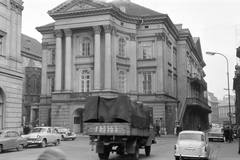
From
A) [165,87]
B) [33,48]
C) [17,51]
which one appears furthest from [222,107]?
[17,51]

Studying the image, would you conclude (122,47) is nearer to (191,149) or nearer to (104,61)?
(104,61)

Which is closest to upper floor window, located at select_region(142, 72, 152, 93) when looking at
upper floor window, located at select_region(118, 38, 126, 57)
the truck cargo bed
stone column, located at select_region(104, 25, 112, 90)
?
upper floor window, located at select_region(118, 38, 126, 57)

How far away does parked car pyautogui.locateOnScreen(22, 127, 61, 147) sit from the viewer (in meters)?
26.6

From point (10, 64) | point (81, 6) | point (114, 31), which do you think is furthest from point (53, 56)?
point (10, 64)

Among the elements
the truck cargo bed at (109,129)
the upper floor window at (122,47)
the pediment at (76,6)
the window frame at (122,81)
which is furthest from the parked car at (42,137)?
the pediment at (76,6)

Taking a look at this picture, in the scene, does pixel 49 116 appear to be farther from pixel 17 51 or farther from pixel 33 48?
pixel 33 48

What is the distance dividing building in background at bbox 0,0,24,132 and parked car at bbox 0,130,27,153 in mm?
5139

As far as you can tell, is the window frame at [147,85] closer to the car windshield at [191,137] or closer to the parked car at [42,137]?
the parked car at [42,137]

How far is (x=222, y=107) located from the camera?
189m

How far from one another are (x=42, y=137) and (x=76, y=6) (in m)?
24.7

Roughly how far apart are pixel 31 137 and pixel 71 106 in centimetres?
1934

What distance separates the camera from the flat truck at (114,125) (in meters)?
17.0

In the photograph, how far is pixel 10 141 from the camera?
76.3 ft

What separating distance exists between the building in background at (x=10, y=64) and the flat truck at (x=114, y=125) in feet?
42.7
